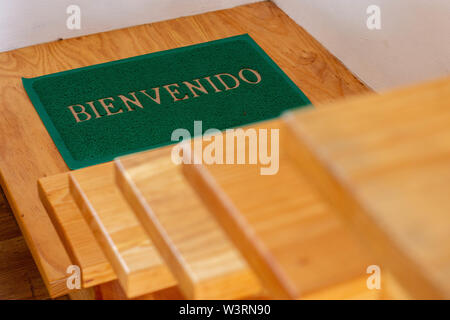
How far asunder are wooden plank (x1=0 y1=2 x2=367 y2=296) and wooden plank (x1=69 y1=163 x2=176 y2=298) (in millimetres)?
808

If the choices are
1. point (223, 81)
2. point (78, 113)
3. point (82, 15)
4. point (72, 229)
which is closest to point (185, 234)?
point (72, 229)

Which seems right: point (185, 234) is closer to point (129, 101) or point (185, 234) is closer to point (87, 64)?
point (129, 101)

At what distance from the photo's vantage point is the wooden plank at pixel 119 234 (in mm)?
768

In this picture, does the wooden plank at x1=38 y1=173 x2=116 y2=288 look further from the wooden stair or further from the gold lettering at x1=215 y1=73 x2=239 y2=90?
the gold lettering at x1=215 y1=73 x2=239 y2=90

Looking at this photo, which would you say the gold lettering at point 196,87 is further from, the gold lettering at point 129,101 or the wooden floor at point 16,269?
the wooden floor at point 16,269

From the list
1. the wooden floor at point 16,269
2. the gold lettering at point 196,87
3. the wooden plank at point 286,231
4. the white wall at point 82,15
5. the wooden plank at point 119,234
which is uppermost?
the white wall at point 82,15

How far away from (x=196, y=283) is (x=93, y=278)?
23.5 inches

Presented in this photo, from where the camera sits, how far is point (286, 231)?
451mm

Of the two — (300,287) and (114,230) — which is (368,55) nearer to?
(114,230)

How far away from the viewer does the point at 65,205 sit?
3.82 feet

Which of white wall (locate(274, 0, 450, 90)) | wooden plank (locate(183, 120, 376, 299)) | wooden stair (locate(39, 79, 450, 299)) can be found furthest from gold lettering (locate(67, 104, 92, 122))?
wooden plank (locate(183, 120, 376, 299))

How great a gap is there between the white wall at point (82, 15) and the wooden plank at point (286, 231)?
2.27 meters

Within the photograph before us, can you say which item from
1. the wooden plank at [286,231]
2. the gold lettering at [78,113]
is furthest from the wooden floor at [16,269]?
the wooden plank at [286,231]
